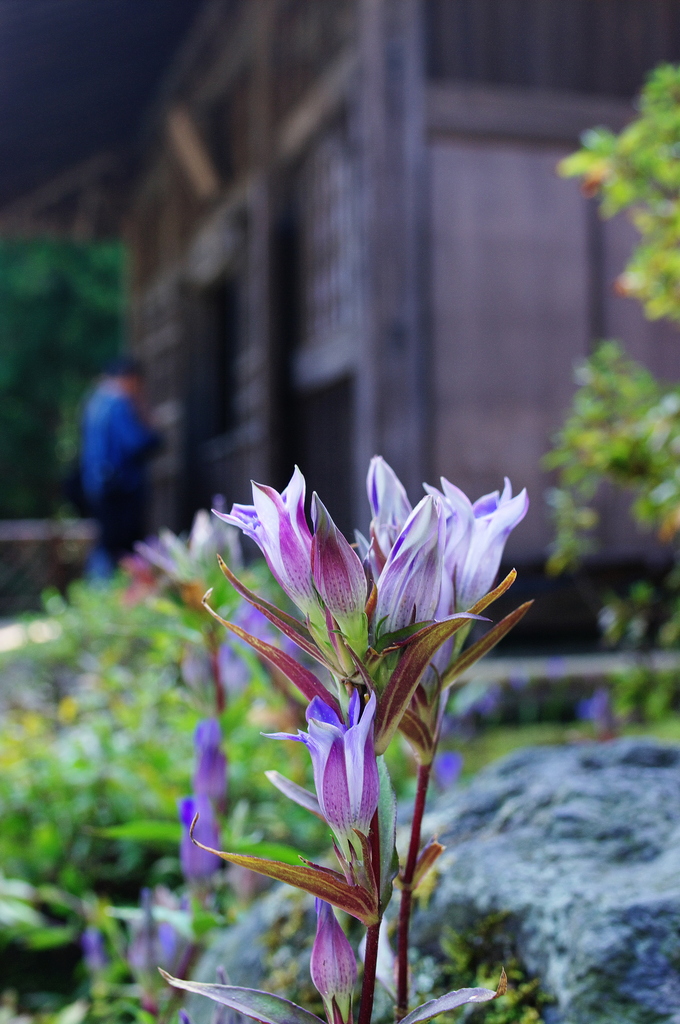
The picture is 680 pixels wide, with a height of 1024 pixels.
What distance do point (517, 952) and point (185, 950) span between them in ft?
1.33

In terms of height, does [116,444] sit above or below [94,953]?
above

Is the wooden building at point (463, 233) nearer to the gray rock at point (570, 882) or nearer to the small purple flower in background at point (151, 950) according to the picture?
the gray rock at point (570, 882)

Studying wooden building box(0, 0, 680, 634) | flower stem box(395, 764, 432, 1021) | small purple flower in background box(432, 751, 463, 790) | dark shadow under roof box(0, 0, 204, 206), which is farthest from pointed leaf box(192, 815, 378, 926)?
dark shadow under roof box(0, 0, 204, 206)

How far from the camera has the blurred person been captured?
7.43 meters

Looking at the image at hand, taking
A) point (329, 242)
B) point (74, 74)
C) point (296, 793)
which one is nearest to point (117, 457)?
point (329, 242)

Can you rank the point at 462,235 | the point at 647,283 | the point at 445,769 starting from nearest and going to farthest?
the point at 445,769
the point at 647,283
the point at 462,235

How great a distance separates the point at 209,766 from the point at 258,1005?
18.3 inches

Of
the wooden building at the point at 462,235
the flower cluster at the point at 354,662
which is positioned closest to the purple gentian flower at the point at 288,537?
the flower cluster at the point at 354,662

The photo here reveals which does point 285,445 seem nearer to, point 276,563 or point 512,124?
point 512,124

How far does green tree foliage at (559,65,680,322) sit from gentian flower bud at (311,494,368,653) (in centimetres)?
181

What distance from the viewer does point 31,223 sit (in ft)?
37.1

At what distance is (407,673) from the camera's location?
534 millimetres

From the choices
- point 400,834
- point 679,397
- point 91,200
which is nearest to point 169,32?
point 91,200

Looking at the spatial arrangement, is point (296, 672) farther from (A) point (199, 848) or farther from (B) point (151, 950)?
(B) point (151, 950)
